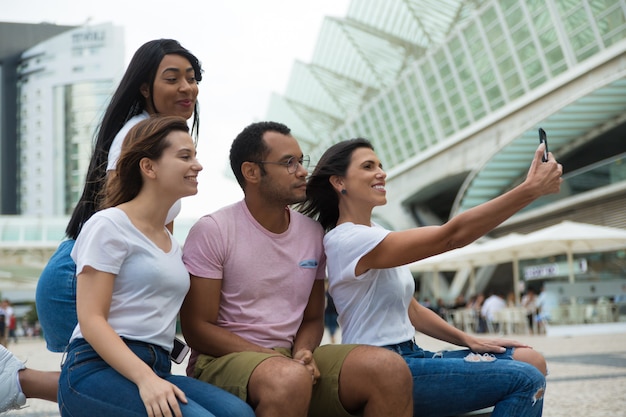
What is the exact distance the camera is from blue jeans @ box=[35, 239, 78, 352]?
290 centimetres

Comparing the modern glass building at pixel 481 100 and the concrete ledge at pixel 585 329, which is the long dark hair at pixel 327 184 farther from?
the modern glass building at pixel 481 100

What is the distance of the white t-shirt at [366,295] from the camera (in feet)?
9.27

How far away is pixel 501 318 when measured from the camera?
66.5ft

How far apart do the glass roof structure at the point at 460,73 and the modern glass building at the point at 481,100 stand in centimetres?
7

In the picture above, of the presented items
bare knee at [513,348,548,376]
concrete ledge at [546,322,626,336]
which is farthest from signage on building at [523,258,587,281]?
bare knee at [513,348,548,376]

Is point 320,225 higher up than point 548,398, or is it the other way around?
point 320,225

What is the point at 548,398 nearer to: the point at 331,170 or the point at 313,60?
the point at 331,170

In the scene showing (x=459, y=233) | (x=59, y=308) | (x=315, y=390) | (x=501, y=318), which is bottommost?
(x=501, y=318)

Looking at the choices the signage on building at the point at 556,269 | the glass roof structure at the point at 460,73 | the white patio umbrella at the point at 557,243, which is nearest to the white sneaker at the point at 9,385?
the white patio umbrella at the point at 557,243

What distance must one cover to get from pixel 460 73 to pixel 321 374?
32.7m

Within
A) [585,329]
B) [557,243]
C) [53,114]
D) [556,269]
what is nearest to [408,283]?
[585,329]

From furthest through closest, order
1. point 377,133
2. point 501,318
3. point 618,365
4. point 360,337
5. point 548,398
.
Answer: point 377,133, point 501,318, point 618,365, point 548,398, point 360,337

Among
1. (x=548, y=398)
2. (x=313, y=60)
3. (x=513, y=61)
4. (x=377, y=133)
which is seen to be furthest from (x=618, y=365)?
(x=313, y=60)

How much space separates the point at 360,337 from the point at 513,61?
2911 cm
